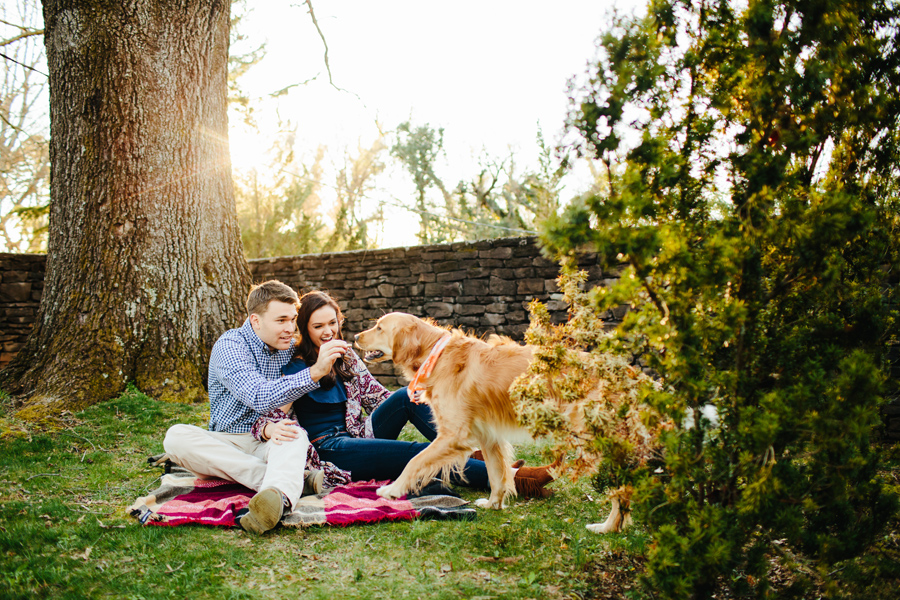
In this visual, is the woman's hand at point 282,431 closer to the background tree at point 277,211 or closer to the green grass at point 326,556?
the green grass at point 326,556

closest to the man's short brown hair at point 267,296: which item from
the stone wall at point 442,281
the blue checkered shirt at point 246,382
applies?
the blue checkered shirt at point 246,382

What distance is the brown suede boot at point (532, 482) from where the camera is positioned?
3.43 meters

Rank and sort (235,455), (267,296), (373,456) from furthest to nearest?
(373,456), (267,296), (235,455)

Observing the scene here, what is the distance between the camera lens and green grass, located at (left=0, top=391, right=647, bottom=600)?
2006 mm

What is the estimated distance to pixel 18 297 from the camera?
801cm

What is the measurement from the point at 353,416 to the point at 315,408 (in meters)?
0.28

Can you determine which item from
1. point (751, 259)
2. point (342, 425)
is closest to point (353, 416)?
point (342, 425)

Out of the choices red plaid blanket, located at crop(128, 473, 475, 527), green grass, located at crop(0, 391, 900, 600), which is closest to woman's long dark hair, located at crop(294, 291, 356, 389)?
red plaid blanket, located at crop(128, 473, 475, 527)

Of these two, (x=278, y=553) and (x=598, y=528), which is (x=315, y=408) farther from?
(x=598, y=528)

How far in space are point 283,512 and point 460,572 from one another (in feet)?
3.22

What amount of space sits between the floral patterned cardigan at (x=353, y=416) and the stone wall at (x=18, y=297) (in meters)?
6.71

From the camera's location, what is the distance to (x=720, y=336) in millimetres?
1657

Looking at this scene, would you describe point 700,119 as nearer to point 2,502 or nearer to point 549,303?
point 2,502

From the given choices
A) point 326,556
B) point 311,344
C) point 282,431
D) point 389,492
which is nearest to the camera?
point 326,556
